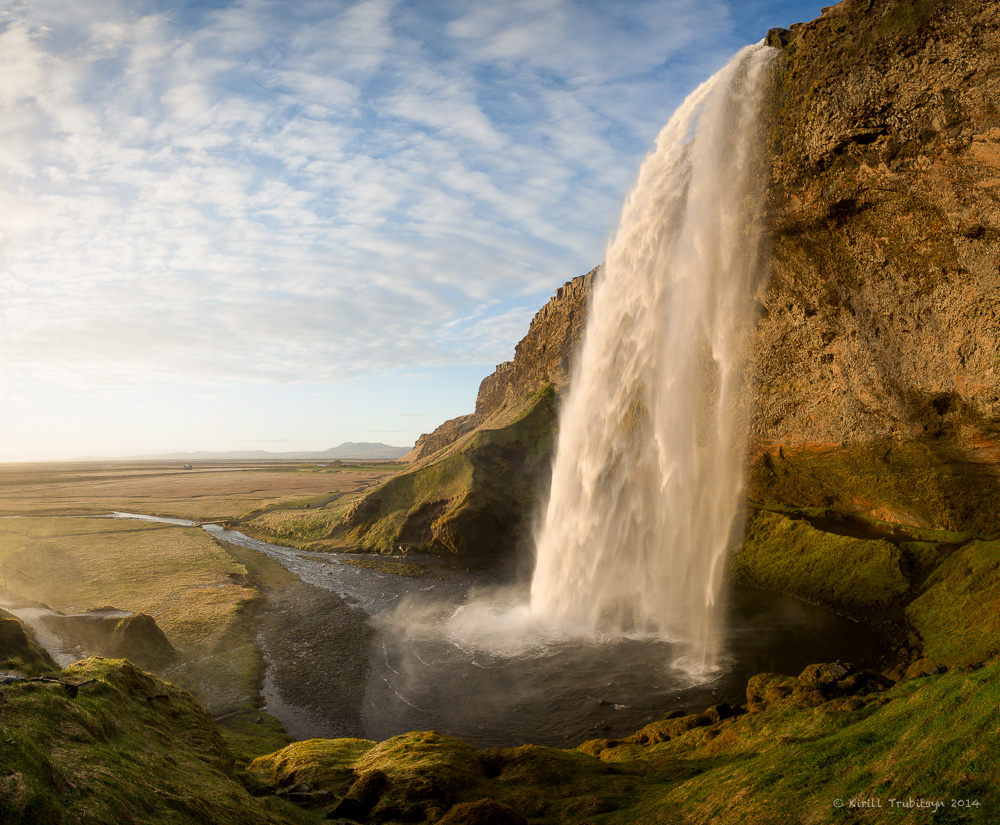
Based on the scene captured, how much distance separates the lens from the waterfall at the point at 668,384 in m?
32.2

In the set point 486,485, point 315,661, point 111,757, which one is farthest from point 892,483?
point 111,757

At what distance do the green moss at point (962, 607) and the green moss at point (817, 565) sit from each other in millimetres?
1659

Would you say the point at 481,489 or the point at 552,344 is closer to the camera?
the point at 481,489

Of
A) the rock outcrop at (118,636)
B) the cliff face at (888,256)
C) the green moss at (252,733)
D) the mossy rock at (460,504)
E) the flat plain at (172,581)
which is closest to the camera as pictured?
the green moss at (252,733)

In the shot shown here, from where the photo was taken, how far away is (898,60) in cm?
2420

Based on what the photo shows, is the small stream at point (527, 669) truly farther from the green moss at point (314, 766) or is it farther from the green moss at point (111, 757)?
the green moss at point (111, 757)

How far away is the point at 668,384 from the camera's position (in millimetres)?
34656

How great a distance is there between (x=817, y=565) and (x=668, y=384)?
46.8 feet

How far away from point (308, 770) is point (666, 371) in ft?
97.1

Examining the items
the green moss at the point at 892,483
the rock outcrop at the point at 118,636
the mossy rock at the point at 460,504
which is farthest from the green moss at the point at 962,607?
the rock outcrop at the point at 118,636

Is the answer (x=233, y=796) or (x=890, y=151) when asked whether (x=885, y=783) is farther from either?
(x=890, y=151)

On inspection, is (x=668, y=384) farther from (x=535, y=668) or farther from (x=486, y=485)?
(x=486, y=485)

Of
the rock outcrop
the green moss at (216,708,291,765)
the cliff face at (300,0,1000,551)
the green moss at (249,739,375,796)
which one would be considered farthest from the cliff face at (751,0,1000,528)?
the rock outcrop

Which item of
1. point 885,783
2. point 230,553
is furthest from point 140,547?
point 885,783
